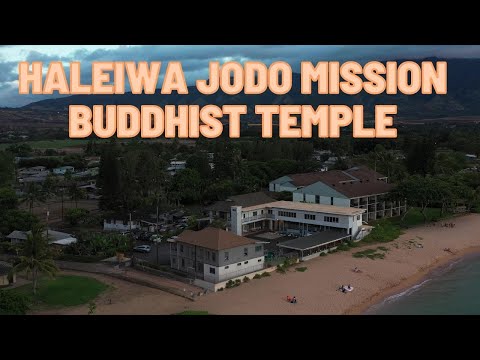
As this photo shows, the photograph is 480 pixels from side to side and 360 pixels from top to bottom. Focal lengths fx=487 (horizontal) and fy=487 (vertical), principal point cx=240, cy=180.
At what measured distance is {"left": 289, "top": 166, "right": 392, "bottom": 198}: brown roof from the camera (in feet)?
105

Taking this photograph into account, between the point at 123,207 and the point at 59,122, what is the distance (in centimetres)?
11859

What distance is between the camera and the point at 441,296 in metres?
20.0

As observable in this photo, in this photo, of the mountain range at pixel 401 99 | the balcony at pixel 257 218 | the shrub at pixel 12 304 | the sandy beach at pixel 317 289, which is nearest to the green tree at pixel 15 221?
the sandy beach at pixel 317 289

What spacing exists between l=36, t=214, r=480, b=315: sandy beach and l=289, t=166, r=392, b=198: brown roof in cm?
588

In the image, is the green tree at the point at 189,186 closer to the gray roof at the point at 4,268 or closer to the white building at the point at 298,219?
the white building at the point at 298,219

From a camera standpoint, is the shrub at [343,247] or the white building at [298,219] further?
the white building at [298,219]

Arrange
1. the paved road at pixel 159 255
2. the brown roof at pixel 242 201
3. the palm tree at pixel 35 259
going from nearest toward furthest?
1. the palm tree at pixel 35 259
2. the paved road at pixel 159 255
3. the brown roof at pixel 242 201

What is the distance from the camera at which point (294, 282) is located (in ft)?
67.1

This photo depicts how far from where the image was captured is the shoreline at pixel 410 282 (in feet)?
59.9

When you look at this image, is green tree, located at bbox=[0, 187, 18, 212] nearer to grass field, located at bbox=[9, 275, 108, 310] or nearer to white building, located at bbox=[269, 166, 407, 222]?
grass field, located at bbox=[9, 275, 108, 310]

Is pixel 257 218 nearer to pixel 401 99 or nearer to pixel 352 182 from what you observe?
pixel 352 182

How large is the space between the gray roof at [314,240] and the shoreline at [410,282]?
14.8 ft
